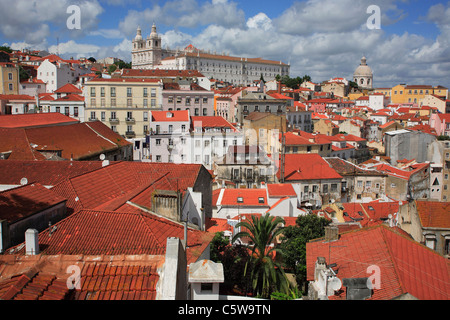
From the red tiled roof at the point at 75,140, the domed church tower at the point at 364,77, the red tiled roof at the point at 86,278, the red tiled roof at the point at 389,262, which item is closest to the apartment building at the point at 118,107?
the red tiled roof at the point at 75,140

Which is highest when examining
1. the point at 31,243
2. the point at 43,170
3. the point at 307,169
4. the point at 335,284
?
the point at 43,170

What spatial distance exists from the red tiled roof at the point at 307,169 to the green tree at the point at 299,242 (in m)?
16.7

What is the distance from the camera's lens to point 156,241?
31.8 ft

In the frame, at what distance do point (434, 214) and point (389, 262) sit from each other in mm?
11291

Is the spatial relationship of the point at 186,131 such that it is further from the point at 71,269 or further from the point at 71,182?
the point at 71,269

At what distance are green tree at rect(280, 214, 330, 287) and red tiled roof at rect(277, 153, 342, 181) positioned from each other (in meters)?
16.7

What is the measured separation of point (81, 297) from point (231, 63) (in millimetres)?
150235

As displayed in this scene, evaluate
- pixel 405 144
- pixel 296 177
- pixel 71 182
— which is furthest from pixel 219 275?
pixel 405 144

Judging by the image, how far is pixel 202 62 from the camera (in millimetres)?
142375

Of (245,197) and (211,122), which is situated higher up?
(211,122)

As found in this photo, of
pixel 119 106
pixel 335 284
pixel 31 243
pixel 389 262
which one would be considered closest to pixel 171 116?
pixel 119 106

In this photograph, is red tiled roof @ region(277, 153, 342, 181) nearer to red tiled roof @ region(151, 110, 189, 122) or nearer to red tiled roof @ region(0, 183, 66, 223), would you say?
red tiled roof @ region(151, 110, 189, 122)

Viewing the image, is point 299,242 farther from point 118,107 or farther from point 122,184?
point 118,107

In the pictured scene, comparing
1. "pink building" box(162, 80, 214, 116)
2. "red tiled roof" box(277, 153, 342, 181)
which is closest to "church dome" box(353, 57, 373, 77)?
"pink building" box(162, 80, 214, 116)
